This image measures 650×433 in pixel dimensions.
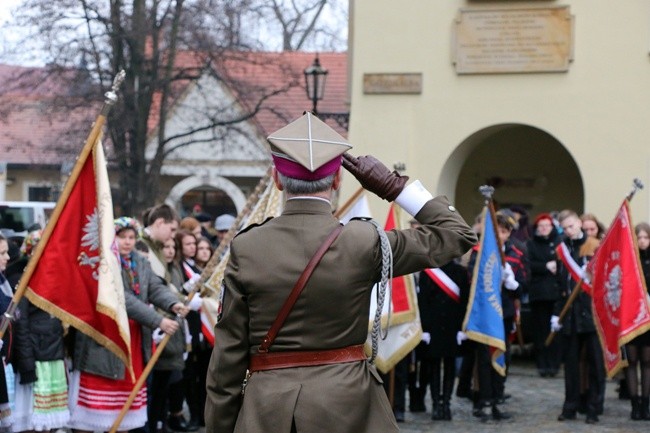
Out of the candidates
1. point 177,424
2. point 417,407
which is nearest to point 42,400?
point 177,424

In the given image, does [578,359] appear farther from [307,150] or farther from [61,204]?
[307,150]

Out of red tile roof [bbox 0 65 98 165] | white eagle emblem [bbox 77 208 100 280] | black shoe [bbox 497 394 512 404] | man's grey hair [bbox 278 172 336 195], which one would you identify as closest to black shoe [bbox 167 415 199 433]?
black shoe [bbox 497 394 512 404]

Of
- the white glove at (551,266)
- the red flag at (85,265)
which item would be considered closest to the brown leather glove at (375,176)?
the red flag at (85,265)

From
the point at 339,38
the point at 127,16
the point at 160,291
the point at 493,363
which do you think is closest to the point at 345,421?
the point at 160,291

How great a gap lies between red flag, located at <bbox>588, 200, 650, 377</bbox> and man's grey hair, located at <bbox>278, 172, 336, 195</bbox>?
7.18 meters

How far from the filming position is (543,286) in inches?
593

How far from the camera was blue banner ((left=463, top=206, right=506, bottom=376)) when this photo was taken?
11695 millimetres

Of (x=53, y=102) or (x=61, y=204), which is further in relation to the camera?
(x=53, y=102)

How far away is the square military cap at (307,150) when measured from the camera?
4.60 metres

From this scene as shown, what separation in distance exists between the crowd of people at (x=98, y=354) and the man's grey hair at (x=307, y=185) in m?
3.88

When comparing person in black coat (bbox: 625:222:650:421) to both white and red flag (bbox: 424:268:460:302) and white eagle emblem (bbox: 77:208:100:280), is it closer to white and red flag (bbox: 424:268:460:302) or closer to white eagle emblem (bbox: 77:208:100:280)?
white and red flag (bbox: 424:268:460:302)

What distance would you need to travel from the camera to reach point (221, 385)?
4719 millimetres

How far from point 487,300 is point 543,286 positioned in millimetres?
3532

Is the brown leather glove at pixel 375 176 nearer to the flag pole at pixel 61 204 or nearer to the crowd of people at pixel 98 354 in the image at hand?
the flag pole at pixel 61 204
